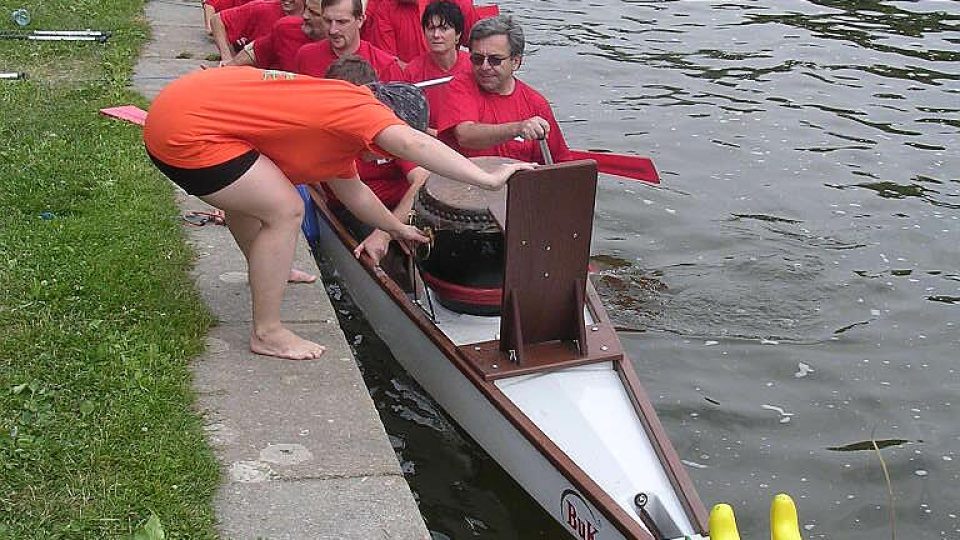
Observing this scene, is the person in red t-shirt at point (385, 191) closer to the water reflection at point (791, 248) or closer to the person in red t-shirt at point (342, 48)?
the person in red t-shirt at point (342, 48)

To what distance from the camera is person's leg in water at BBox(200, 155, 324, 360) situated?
15.2 feet

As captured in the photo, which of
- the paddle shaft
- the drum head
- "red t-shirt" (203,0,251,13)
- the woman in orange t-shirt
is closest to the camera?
the woman in orange t-shirt

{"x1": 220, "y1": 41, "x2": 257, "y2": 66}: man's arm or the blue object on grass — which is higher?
{"x1": 220, "y1": 41, "x2": 257, "y2": 66}: man's arm

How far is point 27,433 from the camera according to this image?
13.3 feet

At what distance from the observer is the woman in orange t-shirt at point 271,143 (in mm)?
4320

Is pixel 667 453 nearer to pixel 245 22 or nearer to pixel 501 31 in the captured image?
pixel 501 31

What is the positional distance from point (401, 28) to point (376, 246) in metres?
3.26

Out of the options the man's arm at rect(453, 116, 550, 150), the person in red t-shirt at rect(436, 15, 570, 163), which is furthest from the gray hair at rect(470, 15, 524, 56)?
the man's arm at rect(453, 116, 550, 150)

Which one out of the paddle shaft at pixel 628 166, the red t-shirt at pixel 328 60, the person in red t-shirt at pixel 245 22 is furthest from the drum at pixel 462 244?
the person in red t-shirt at pixel 245 22

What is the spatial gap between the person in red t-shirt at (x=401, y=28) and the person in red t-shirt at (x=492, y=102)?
2660mm

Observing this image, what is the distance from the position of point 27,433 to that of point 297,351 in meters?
1.24

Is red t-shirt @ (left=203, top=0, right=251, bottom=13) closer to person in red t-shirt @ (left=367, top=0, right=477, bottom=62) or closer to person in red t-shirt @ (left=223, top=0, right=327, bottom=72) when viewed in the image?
person in red t-shirt @ (left=223, top=0, right=327, bottom=72)

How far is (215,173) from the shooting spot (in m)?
4.56

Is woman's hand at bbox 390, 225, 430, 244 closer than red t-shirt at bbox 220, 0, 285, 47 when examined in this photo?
Yes
